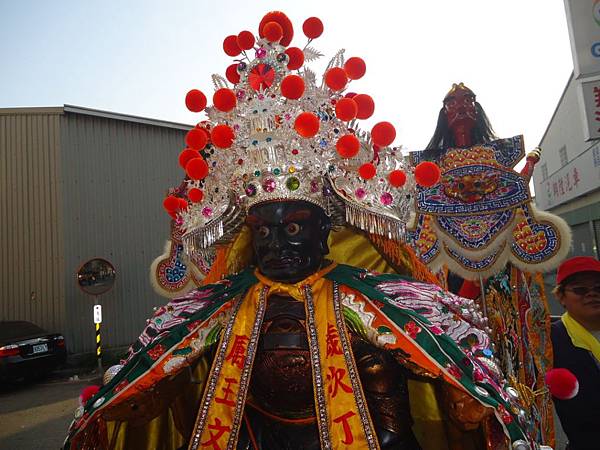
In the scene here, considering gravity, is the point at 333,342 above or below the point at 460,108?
below

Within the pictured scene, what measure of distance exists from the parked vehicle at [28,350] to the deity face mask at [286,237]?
699 cm

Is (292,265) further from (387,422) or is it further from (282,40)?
(282,40)

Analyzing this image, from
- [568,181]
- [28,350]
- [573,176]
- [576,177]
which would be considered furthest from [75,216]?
[568,181]

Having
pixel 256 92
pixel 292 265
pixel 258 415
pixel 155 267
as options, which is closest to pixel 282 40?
pixel 256 92

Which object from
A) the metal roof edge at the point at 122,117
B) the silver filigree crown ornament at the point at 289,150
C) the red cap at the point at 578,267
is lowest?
the red cap at the point at 578,267

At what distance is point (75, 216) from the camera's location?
9.66 meters

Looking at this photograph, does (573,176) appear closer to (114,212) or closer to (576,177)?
(576,177)

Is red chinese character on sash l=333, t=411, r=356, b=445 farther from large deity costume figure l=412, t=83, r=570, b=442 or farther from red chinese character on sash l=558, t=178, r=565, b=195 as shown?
Result: red chinese character on sash l=558, t=178, r=565, b=195

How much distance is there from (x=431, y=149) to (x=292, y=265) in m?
2.59

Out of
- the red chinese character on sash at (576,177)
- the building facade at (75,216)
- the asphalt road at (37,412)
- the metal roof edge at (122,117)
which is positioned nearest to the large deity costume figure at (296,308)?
the asphalt road at (37,412)

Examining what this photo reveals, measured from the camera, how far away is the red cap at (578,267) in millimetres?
2389

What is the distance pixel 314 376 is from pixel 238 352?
385mm

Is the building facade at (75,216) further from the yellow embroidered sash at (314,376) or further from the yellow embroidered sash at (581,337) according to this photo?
the yellow embroidered sash at (581,337)

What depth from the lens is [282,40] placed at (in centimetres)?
250
